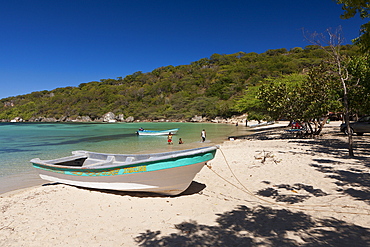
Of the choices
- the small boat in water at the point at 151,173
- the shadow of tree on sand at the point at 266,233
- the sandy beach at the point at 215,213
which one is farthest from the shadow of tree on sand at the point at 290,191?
the small boat in water at the point at 151,173

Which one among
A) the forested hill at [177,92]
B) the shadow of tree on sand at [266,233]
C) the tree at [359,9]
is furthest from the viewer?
the forested hill at [177,92]

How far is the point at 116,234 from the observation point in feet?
14.6

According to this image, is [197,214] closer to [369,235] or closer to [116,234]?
[116,234]

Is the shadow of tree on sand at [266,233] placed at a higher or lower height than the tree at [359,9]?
lower

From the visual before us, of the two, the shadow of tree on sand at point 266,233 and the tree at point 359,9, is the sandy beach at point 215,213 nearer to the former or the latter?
the shadow of tree on sand at point 266,233

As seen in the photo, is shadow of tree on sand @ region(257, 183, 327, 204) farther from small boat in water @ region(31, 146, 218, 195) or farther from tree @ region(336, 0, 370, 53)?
tree @ region(336, 0, 370, 53)

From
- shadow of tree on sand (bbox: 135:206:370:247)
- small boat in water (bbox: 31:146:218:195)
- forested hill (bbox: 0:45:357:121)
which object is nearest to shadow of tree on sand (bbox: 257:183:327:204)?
shadow of tree on sand (bbox: 135:206:370:247)

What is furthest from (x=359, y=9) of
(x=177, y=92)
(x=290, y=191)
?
(x=177, y=92)

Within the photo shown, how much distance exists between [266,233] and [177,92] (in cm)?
11421

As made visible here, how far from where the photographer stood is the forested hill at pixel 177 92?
90.8 meters

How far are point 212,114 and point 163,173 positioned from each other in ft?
253

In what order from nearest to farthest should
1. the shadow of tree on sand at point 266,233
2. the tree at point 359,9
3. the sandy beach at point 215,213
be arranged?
the shadow of tree on sand at point 266,233, the sandy beach at point 215,213, the tree at point 359,9

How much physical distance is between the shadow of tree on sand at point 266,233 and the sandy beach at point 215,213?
0.02 metres

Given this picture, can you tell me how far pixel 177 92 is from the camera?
11656 cm
